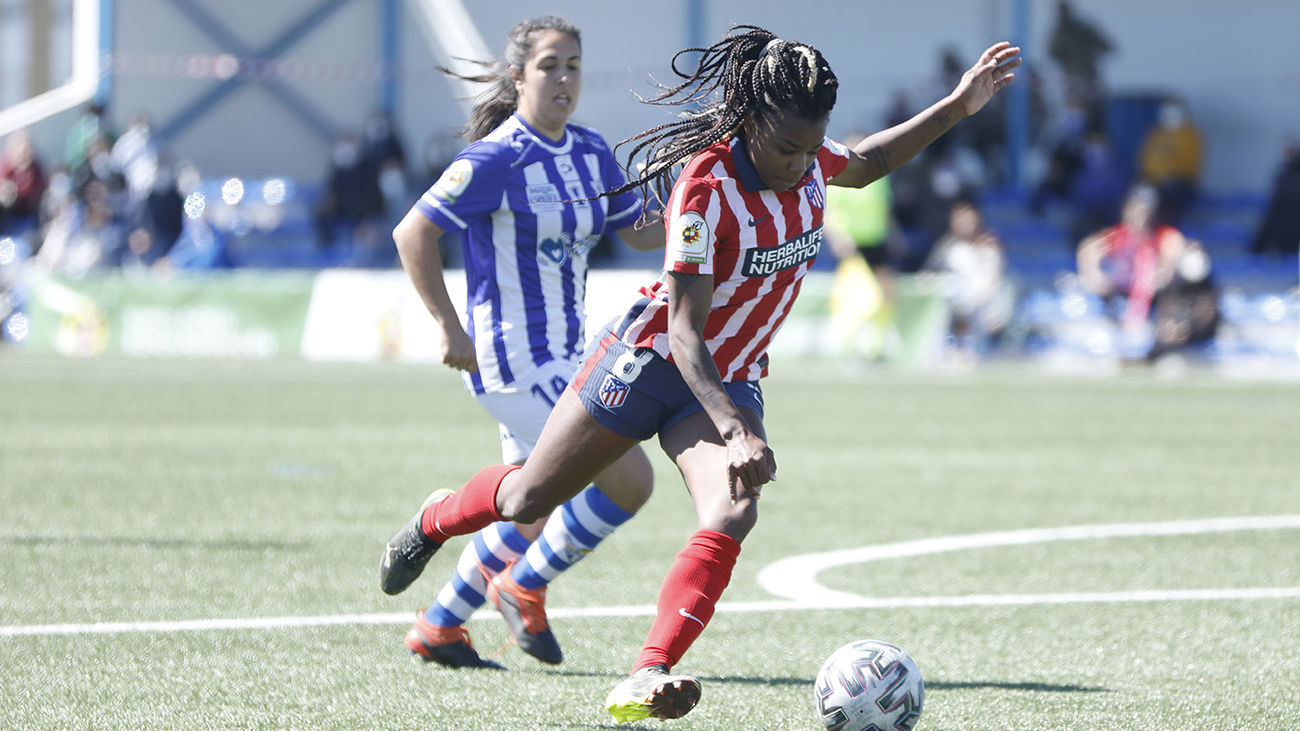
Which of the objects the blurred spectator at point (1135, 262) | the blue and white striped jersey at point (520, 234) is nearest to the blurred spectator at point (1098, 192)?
the blurred spectator at point (1135, 262)

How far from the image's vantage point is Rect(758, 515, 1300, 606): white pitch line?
6.72 metres

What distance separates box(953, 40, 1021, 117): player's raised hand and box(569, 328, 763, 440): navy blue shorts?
1.25m

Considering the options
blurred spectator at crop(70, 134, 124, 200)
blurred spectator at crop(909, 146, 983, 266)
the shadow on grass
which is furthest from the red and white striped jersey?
blurred spectator at crop(70, 134, 124, 200)

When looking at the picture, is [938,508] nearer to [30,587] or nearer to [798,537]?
[798,537]

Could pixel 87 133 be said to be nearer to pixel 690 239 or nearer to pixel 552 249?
pixel 552 249

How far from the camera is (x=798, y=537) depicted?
26.5ft

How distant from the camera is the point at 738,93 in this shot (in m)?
4.48

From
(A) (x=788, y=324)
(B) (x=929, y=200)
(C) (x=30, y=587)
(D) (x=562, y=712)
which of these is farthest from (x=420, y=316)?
(D) (x=562, y=712)

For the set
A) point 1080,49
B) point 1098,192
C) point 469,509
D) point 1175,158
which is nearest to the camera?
point 469,509

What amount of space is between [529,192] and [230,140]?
84.5 ft

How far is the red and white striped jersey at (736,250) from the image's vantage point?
433cm

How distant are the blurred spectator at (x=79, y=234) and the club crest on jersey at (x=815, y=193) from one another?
20.6 metres

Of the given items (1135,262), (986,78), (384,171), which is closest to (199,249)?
(384,171)

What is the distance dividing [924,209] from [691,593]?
19566mm
